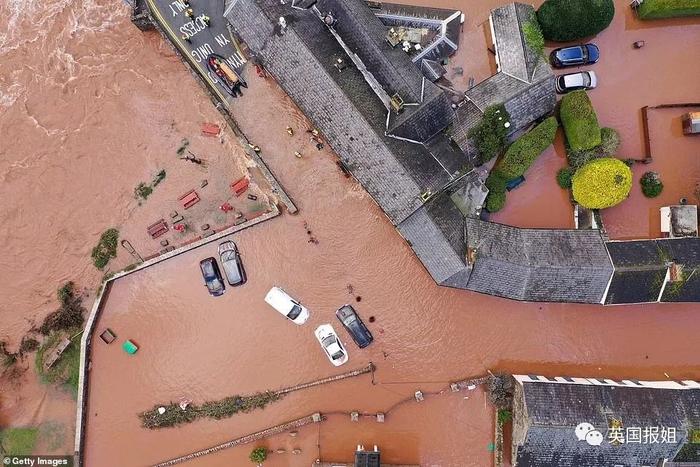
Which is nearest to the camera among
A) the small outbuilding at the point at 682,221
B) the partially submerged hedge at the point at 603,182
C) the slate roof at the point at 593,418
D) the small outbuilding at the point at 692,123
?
the slate roof at the point at 593,418

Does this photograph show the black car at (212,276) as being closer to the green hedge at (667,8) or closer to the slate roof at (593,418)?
the slate roof at (593,418)

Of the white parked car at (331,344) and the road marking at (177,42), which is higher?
the road marking at (177,42)

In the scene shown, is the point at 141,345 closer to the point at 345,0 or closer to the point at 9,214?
the point at 9,214

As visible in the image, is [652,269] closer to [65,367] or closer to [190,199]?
[190,199]

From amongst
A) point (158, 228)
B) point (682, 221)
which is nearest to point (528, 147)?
point (682, 221)

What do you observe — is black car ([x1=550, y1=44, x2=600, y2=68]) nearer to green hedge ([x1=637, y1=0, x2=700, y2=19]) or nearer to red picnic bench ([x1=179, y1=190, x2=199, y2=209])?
green hedge ([x1=637, y1=0, x2=700, y2=19])

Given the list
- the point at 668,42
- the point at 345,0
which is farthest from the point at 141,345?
the point at 668,42

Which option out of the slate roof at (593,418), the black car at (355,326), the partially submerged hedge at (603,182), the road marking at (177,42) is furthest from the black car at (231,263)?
the partially submerged hedge at (603,182)
